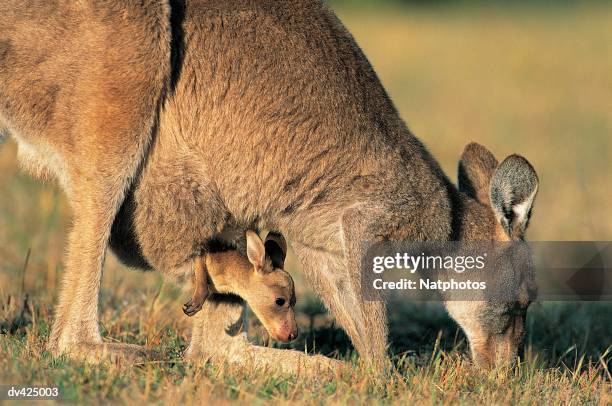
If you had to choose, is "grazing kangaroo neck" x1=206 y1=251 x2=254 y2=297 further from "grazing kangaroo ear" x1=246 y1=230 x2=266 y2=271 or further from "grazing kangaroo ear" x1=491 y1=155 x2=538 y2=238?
"grazing kangaroo ear" x1=491 y1=155 x2=538 y2=238

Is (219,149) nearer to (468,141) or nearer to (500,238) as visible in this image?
(500,238)

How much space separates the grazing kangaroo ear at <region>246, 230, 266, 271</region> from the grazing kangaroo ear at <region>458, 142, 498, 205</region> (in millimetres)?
1410

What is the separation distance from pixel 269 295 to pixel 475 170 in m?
1.54

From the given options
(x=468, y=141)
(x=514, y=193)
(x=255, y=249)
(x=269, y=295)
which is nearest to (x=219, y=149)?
(x=255, y=249)

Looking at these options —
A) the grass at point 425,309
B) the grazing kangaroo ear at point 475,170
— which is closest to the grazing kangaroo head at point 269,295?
the grass at point 425,309

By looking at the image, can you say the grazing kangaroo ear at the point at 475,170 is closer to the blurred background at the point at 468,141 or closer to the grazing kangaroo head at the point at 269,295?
the blurred background at the point at 468,141

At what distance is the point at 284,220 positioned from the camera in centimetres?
501

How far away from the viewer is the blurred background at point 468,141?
6.14 m

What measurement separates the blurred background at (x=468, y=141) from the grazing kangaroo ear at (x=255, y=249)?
2.87ft

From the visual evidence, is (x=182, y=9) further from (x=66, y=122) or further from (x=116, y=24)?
(x=66, y=122)

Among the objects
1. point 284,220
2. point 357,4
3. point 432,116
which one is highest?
point 357,4

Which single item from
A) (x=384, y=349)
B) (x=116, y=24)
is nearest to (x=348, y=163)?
(x=384, y=349)

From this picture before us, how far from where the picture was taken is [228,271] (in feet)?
16.3

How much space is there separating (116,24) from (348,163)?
1.31 meters
